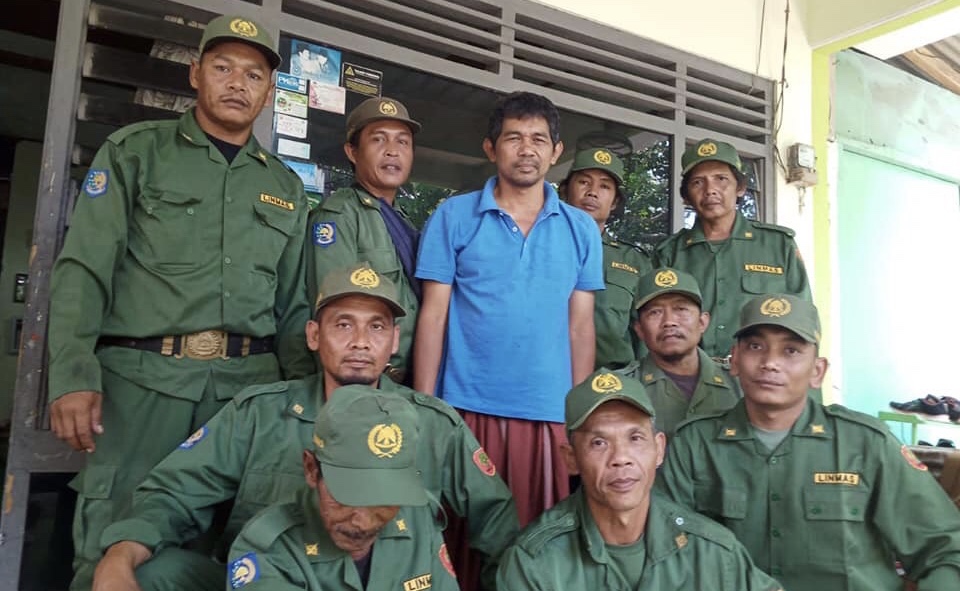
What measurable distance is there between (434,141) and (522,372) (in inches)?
70.8

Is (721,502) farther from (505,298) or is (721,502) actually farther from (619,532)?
(505,298)

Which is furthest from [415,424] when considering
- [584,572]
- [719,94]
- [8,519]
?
[719,94]

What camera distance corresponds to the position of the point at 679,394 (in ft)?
8.75

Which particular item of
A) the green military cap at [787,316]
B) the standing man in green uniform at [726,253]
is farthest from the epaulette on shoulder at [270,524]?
the standing man in green uniform at [726,253]

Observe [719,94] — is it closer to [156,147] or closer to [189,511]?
[156,147]

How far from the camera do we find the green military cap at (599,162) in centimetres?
354

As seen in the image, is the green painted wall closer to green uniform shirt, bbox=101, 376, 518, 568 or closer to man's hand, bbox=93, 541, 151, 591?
green uniform shirt, bbox=101, 376, 518, 568

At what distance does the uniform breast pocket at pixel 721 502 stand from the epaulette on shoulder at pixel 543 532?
54 cm

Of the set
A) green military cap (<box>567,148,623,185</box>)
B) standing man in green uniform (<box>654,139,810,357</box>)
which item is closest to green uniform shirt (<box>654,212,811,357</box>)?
standing man in green uniform (<box>654,139,810,357</box>)

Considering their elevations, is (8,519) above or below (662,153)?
below

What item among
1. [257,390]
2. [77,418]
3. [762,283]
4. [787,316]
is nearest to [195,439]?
[257,390]

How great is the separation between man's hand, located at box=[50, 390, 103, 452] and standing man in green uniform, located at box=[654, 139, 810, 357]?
2367 mm

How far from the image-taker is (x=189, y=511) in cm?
197

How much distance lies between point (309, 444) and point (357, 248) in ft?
2.57
